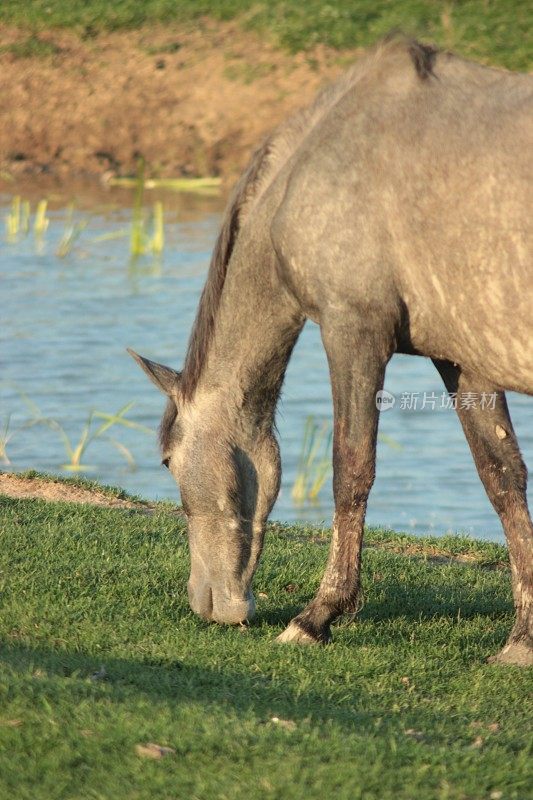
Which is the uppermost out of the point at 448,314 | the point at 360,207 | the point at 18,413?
the point at 360,207

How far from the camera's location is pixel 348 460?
563 cm

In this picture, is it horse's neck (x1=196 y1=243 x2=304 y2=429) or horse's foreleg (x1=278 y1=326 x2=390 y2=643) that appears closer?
horse's foreleg (x1=278 y1=326 x2=390 y2=643)

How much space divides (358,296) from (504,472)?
111 centimetres

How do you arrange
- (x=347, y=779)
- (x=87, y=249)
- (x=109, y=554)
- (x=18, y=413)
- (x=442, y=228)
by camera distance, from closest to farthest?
1. (x=347, y=779)
2. (x=442, y=228)
3. (x=109, y=554)
4. (x=18, y=413)
5. (x=87, y=249)

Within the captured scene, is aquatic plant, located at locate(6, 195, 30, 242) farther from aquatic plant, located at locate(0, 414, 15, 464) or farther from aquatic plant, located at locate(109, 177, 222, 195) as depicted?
aquatic plant, located at locate(0, 414, 15, 464)

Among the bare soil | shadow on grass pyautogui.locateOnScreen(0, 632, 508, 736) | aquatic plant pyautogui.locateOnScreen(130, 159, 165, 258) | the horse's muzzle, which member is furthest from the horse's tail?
aquatic plant pyautogui.locateOnScreen(130, 159, 165, 258)

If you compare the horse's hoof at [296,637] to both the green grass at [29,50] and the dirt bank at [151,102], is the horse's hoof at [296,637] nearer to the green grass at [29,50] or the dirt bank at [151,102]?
the dirt bank at [151,102]

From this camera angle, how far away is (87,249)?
2064 centimetres

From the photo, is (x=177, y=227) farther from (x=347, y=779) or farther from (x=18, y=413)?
(x=347, y=779)

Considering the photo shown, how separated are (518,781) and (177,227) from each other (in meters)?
18.1

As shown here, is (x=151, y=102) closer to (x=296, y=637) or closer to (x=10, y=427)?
(x=10, y=427)

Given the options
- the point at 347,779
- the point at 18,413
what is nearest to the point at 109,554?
the point at 347,779

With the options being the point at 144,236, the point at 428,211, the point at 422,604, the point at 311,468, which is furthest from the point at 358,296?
the point at 144,236

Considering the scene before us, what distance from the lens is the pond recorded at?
1113 centimetres
